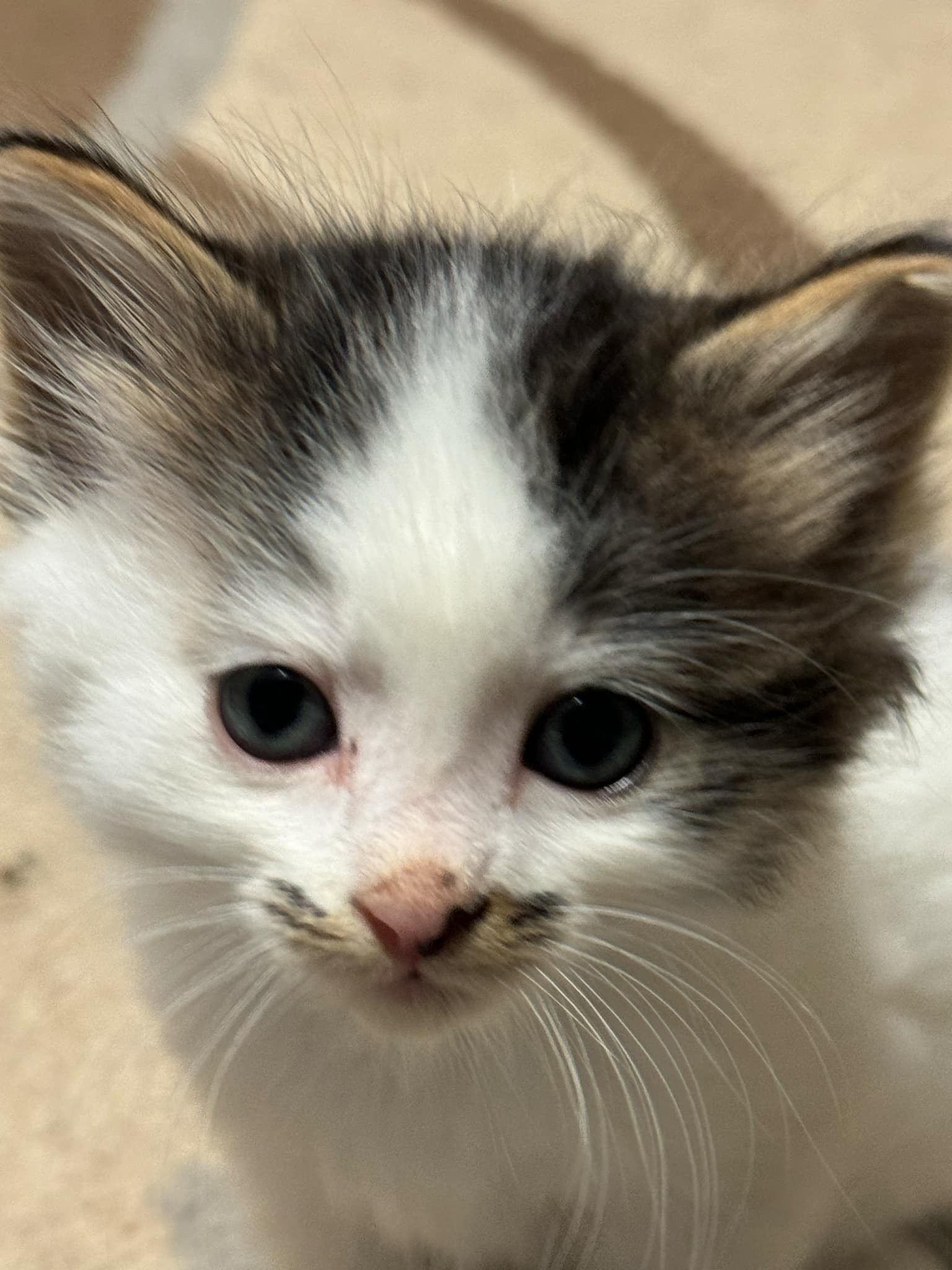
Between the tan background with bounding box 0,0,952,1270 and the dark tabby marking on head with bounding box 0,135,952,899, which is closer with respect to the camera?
the dark tabby marking on head with bounding box 0,135,952,899

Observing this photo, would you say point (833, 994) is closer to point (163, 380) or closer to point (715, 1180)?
point (715, 1180)

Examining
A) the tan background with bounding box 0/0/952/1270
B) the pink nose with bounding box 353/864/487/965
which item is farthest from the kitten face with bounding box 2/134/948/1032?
the tan background with bounding box 0/0/952/1270

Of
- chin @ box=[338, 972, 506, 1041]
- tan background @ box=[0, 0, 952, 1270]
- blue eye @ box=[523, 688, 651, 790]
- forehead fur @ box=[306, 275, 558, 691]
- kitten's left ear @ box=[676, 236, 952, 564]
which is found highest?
tan background @ box=[0, 0, 952, 1270]

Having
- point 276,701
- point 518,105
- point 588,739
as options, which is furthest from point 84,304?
point 518,105

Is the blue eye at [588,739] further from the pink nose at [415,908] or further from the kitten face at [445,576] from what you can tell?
the pink nose at [415,908]

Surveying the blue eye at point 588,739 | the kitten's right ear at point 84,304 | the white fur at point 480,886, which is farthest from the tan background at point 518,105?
the blue eye at point 588,739

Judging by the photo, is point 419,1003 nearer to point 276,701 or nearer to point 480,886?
point 480,886

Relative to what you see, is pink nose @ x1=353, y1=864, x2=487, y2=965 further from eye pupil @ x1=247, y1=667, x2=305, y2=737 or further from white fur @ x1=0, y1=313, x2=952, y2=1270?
eye pupil @ x1=247, y1=667, x2=305, y2=737
